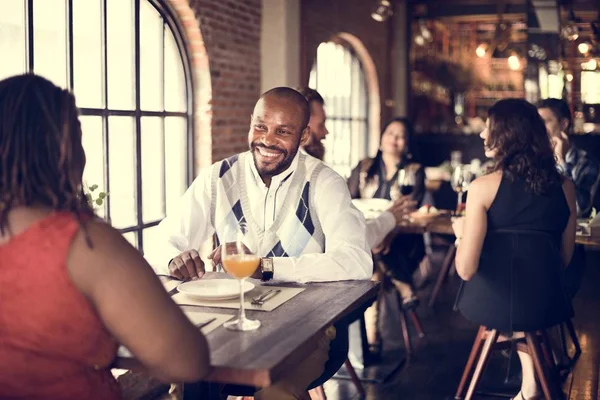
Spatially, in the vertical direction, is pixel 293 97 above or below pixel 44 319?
above

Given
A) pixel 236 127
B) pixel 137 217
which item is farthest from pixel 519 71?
pixel 137 217

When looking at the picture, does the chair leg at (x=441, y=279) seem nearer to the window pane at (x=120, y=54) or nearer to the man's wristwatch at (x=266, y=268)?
the window pane at (x=120, y=54)

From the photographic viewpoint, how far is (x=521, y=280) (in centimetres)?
329

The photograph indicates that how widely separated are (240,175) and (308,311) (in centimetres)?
98

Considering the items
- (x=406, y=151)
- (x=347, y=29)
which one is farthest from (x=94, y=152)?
(x=347, y=29)

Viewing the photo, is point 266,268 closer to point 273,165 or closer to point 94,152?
point 273,165

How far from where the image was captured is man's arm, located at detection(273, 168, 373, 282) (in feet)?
8.44

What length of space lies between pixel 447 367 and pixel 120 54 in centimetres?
249

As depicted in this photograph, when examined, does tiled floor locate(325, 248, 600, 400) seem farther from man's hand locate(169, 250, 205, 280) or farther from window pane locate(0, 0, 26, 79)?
window pane locate(0, 0, 26, 79)

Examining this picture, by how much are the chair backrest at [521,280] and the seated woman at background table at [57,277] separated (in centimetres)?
195

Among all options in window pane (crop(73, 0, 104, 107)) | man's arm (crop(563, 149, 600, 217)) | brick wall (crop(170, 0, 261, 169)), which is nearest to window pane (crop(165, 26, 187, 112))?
brick wall (crop(170, 0, 261, 169))

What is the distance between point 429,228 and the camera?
4.34m

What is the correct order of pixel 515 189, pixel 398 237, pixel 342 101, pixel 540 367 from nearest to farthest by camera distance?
pixel 515 189
pixel 540 367
pixel 398 237
pixel 342 101

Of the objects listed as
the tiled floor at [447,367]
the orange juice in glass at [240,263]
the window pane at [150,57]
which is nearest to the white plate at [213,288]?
the orange juice in glass at [240,263]
